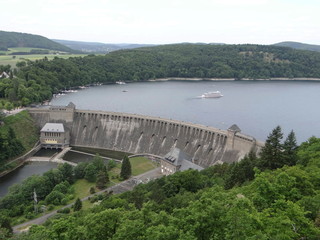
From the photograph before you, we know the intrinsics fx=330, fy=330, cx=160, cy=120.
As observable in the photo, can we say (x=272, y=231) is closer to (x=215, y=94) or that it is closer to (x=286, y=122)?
(x=286, y=122)

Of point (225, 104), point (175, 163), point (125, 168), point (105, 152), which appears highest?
point (225, 104)

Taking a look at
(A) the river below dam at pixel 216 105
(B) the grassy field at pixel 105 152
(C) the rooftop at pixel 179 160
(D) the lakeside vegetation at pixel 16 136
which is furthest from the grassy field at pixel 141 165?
(D) the lakeside vegetation at pixel 16 136

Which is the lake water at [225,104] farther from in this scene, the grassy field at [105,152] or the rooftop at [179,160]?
the rooftop at [179,160]

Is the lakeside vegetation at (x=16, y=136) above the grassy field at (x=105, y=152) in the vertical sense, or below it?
above

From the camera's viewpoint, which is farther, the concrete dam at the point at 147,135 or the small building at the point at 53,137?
the small building at the point at 53,137

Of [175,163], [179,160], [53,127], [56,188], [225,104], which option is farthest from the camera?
[225,104]

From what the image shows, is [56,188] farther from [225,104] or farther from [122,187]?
[225,104]

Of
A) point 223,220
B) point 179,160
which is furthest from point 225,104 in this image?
point 223,220
